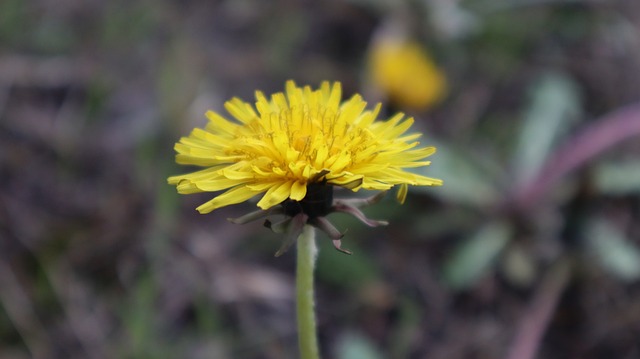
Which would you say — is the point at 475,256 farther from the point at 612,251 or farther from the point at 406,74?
the point at 406,74

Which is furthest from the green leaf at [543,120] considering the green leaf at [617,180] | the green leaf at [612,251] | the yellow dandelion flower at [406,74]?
the yellow dandelion flower at [406,74]

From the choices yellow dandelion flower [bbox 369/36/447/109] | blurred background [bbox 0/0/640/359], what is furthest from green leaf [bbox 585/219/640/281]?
yellow dandelion flower [bbox 369/36/447/109]

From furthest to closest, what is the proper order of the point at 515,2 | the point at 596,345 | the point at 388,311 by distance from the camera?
the point at 515,2 < the point at 388,311 < the point at 596,345

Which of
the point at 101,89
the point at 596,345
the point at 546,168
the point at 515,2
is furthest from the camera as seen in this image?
the point at 515,2

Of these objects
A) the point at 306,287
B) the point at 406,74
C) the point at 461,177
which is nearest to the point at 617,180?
the point at 461,177

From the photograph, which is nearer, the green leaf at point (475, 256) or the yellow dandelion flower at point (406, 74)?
the green leaf at point (475, 256)

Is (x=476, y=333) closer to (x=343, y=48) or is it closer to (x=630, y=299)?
(x=630, y=299)

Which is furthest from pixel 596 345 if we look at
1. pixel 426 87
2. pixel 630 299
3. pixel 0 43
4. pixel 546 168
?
pixel 0 43

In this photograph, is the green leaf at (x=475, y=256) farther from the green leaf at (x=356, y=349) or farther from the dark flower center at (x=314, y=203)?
the dark flower center at (x=314, y=203)
